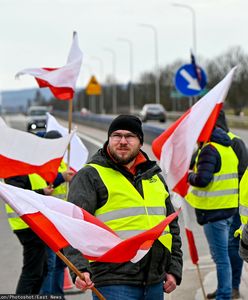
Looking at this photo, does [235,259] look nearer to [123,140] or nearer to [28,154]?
[28,154]

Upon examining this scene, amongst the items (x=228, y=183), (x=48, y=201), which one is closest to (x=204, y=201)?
(x=228, y=183)

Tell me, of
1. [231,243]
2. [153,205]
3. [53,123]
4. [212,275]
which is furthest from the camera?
[53,123]

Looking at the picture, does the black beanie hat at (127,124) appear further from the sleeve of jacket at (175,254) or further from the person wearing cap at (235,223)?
the person wearing cap at (235,223)

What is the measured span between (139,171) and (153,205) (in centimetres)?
23

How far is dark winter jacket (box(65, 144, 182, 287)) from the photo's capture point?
3996 mm

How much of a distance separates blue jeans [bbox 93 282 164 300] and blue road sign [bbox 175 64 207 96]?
12.0 meters

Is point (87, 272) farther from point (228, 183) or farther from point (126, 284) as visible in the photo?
point (228, 183)

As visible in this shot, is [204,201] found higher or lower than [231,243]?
higher

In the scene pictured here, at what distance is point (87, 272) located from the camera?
3.87 meters

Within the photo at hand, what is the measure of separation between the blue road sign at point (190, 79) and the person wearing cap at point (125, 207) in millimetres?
11717

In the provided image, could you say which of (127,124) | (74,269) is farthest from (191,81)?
(74,269)

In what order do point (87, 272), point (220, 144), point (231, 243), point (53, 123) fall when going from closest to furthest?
point (87, 272) < point (220, 144) < point (231, 243) < point (53, 123)

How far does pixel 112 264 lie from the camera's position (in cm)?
400

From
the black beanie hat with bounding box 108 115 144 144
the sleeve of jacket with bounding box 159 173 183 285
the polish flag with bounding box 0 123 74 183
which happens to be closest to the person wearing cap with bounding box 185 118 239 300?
the polish flag with bounding box 0 123 74 183
